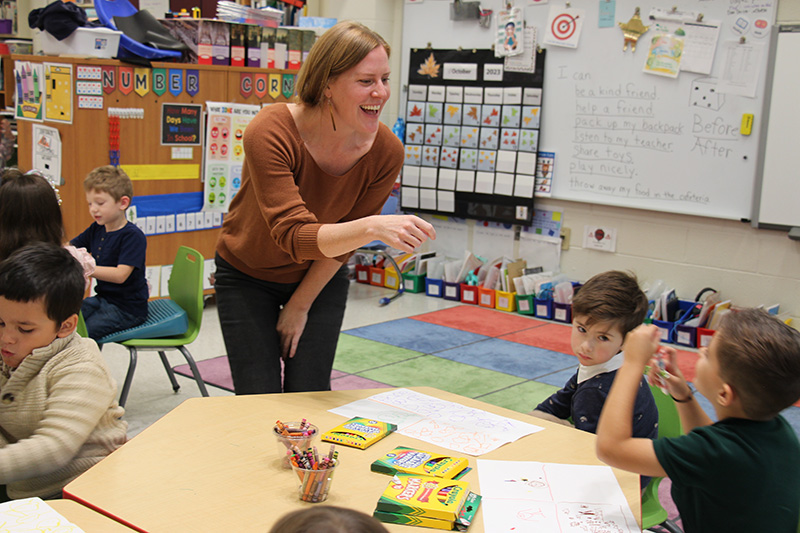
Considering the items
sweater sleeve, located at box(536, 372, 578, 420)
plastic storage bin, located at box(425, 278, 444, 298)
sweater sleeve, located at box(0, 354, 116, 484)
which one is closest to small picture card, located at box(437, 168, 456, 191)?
plastic storage bin, located at box(425, 278, 444, 298)

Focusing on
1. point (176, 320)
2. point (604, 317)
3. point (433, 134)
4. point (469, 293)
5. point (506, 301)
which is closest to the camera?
point (604, 317)

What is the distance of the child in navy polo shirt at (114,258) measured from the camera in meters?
3.43

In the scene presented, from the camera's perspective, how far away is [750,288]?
5.18m

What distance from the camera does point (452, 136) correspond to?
6547mm

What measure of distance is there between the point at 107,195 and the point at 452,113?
357 centimetres

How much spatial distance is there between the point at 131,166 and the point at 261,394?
3.28m

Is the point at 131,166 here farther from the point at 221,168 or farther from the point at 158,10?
the point at 158,10

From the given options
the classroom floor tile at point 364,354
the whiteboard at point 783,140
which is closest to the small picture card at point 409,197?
the classroom floor tile at point 364,354

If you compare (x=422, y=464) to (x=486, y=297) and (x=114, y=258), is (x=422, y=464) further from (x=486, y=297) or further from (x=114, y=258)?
(x=486, y=297)

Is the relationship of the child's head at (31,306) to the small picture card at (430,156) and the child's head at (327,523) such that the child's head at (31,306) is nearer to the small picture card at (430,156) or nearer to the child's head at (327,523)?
the child's head at (327,523)

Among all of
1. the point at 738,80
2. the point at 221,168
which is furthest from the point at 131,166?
the point at 738,80

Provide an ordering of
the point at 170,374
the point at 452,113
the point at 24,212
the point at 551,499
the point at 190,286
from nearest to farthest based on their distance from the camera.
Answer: the point at 551,499, the point at 24,212, the point at 190,286, the point at 170,374, the point at 452,113

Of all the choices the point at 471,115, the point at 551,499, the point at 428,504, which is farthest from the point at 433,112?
the point at 428,504

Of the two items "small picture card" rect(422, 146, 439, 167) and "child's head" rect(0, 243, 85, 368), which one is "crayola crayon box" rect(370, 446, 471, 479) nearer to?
"child's head" rect(0, 243, 85, 368)
